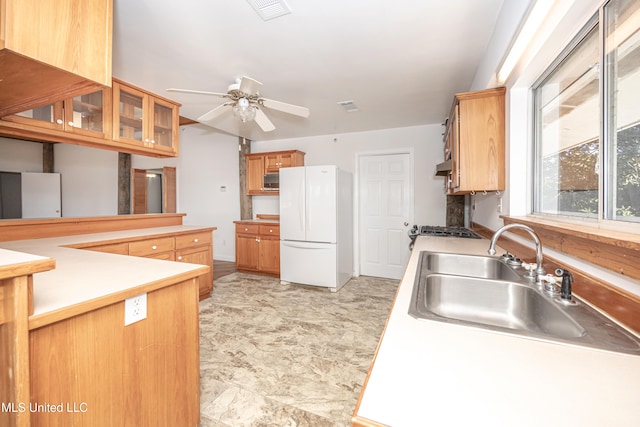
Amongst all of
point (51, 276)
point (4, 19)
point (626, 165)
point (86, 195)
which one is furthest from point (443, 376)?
point (86, 195)

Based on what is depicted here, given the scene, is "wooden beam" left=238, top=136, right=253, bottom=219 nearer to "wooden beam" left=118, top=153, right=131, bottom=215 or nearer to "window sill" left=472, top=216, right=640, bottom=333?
"wooden beam" left=118, top=153, right=131, bottom=215

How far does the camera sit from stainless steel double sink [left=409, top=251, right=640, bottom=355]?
71cm

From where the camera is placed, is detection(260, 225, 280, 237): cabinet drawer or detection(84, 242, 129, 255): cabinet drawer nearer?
detection(84, 242, 129, 255): cabinet drawer

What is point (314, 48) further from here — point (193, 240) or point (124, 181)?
point (124, 181)

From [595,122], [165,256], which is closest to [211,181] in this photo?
[165,256]

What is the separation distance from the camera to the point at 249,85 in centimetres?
219

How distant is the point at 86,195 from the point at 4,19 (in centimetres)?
594

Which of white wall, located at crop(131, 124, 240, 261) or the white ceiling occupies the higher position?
the white ceiling

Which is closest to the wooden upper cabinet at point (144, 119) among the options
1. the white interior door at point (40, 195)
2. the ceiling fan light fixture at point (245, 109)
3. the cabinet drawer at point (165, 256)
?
the ceiling fan light fixture at point (245, 109)

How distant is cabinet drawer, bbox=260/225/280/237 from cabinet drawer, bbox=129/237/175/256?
1524 millimetres

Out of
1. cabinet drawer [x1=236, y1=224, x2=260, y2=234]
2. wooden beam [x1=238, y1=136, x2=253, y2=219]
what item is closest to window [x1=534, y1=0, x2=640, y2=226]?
cabinet drawer [x1=236, y1=224, x2=260, y2=234]

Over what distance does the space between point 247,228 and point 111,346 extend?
3.44 m

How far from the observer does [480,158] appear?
6.23 feet

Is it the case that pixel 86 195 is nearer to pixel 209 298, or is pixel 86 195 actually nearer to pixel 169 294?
pixel 209 298
